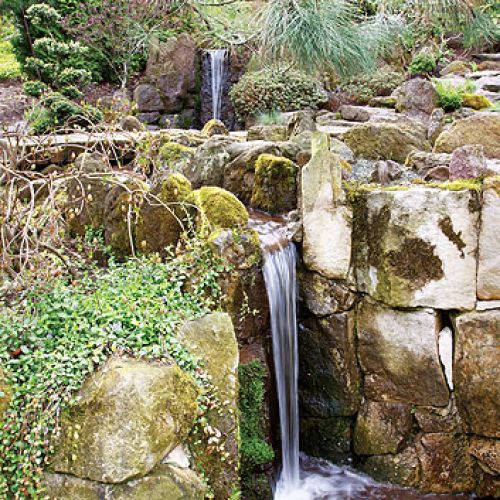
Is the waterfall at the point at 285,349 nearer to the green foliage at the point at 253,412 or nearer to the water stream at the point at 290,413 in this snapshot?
the water stream at the point at 290,413

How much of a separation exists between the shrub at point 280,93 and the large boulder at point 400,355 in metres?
6.90

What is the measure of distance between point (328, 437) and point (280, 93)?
753cm

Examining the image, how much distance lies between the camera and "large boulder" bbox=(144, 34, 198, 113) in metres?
12.1

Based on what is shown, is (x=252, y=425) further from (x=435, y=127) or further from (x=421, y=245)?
(x=435, y=127)

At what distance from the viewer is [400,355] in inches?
188

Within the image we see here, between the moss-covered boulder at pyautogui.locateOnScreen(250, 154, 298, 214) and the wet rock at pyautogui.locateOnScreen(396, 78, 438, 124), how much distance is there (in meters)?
3.96

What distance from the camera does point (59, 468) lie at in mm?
2918

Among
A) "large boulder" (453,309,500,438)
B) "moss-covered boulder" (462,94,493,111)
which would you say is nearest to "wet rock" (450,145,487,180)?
"large boulder" (453,309,500,438)

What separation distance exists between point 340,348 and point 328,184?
1.33 metres

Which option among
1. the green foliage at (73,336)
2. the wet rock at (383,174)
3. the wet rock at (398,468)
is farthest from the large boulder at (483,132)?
the green foliage at (73,336)

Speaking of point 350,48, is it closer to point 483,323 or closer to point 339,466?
point 483,323

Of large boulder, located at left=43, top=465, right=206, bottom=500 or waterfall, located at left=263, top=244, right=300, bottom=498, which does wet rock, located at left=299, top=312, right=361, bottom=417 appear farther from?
large boulder, located at left=43, top=465, right=206, bottom=500

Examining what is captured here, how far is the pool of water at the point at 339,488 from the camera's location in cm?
470

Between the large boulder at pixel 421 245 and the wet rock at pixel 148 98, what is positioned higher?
the wet rock at pixel 148 98
